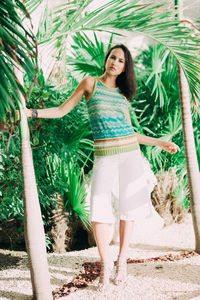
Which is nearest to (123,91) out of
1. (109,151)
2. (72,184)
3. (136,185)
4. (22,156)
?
(109,151)

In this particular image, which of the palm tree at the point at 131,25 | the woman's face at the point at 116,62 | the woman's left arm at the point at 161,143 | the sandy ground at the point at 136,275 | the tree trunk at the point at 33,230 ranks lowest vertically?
the sandy ground at the point at 136,275

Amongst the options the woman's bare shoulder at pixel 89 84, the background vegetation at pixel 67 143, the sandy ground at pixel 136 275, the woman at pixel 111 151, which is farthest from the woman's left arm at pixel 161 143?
the sandy ground at pixel 136 275

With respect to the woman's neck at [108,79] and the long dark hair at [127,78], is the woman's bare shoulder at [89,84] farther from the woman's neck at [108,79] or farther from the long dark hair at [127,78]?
the long dark hair at [127,78]

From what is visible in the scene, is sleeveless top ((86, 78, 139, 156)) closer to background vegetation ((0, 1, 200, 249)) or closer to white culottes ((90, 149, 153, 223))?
white culottes ((90, 149, 153, 223))

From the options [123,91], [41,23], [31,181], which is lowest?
[31,181]

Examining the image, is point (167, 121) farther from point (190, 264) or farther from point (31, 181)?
point (31, 181)

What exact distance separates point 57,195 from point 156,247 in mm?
1336

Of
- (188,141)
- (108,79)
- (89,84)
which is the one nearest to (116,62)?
(108,79)

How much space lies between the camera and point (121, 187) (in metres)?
2.53

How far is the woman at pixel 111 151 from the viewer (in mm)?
2424

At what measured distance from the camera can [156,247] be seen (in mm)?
3973

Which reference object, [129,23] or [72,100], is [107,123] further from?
[129,23]

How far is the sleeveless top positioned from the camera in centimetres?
243

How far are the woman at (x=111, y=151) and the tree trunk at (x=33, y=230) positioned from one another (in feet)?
1.19
